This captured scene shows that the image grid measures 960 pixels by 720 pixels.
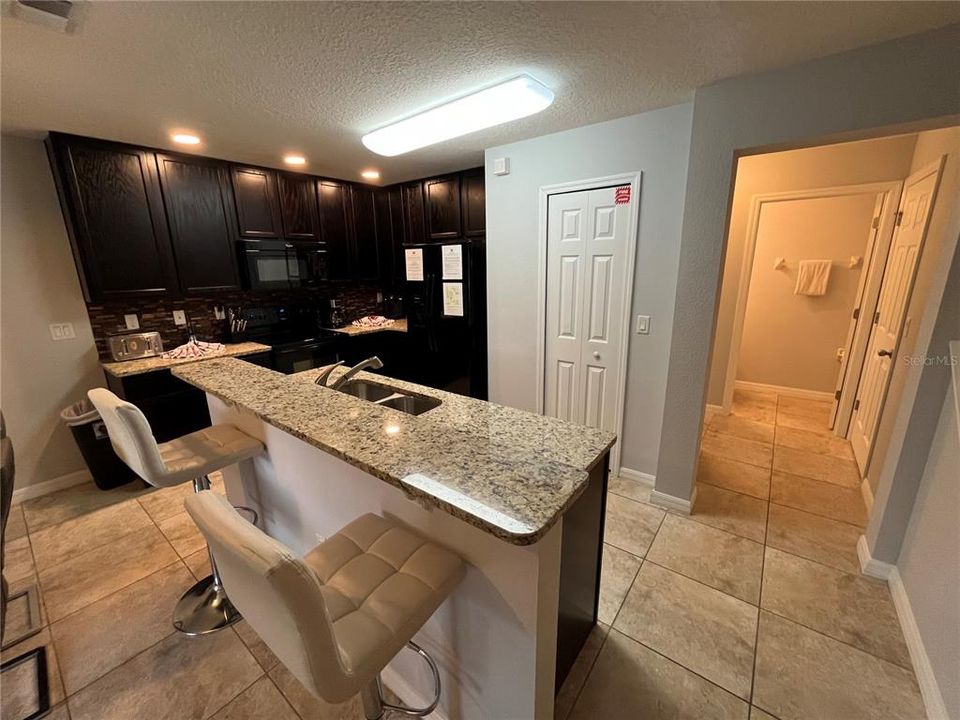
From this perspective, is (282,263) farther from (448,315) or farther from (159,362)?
(448,315)

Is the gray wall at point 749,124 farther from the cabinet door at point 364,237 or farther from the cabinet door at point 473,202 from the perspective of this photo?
the cabinet door at point 364,237

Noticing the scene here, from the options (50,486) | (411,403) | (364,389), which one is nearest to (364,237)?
(364,389)

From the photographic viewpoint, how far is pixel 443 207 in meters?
3.55

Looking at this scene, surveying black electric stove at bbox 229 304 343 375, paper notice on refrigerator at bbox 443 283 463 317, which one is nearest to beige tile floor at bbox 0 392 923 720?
black electric stove at bbox 229 304 343 375

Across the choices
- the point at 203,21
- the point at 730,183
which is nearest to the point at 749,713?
the point at 730,183

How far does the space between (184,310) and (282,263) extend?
2.79 feet

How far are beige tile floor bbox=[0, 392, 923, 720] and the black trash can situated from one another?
15 centimetres

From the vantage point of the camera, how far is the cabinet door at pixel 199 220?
9.04ft

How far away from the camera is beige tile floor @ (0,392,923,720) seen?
4.52ft

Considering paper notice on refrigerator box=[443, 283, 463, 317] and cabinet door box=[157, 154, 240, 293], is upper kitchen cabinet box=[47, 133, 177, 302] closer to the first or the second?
cabinet door box=[157, 154, 240, 293]

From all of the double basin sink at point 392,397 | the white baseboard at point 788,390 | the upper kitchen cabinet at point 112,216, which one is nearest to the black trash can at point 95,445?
the upper kitchen cabinet at point 112,216

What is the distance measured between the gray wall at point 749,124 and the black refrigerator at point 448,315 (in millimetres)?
1589

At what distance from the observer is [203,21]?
1.34 metres

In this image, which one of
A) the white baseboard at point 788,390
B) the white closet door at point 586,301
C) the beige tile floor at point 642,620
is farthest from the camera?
the white baseboard at point 788,390
